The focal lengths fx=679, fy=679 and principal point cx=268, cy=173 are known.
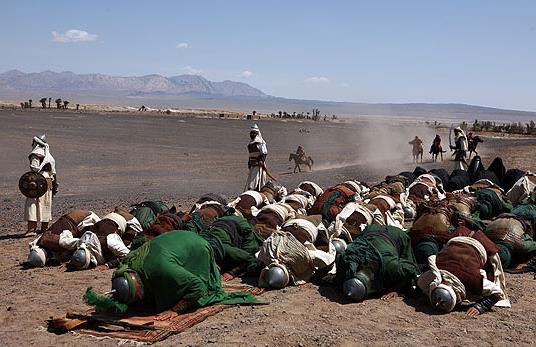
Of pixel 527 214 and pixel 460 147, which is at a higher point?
pixel 460 147

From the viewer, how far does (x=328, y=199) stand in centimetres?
1207

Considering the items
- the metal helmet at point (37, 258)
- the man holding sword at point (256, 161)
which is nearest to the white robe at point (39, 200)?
the metal helmet at point (37, 258)

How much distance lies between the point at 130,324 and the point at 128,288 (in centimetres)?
40

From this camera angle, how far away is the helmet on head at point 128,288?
7.30 metres

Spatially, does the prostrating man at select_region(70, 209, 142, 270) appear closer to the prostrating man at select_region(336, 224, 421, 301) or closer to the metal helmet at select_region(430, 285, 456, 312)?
the prostrating man at select_region(336, 224, 421, 301)

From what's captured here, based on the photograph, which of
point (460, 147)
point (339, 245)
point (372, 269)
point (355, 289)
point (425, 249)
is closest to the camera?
point (355, 289)

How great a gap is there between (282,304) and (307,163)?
1957cm

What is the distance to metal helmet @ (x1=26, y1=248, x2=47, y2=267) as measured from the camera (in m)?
10.0

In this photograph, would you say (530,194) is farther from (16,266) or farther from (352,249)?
(16,266)

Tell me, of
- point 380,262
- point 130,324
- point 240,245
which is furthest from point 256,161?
point 130,324

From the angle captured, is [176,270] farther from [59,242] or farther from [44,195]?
[44,195]

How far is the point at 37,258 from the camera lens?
10.0 m

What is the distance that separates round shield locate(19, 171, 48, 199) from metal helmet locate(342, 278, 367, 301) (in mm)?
6515

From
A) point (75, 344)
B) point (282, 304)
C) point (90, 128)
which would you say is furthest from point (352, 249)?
point (90, 128)
